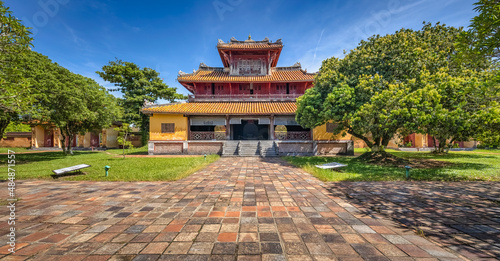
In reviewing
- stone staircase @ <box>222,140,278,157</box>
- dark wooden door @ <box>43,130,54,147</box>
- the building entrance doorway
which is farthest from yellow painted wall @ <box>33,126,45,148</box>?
stone staircase @ <box>222,140,278,157</box>

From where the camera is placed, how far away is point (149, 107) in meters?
15.5

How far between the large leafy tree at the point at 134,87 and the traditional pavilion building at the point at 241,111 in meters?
5.71

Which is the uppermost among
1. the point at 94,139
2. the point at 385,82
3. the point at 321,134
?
the point at 385,82

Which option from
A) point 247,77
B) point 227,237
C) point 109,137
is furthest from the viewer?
point 109,137

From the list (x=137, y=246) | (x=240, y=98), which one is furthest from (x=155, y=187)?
(x=240, y=98)

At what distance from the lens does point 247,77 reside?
19.4 metres

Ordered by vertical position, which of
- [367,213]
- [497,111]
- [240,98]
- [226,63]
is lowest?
[367,213]

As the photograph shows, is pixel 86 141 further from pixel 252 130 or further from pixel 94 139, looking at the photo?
pixel 252 130

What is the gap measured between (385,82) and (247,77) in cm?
1312

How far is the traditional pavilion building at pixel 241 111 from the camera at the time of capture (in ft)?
50.4

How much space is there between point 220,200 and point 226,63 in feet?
66.2

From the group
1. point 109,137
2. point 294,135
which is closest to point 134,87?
point 109,137

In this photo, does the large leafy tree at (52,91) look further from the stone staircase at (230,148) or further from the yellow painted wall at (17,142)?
the yellow painted wall at (17,142)

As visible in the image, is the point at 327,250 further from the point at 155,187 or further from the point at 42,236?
the point at 155,187
